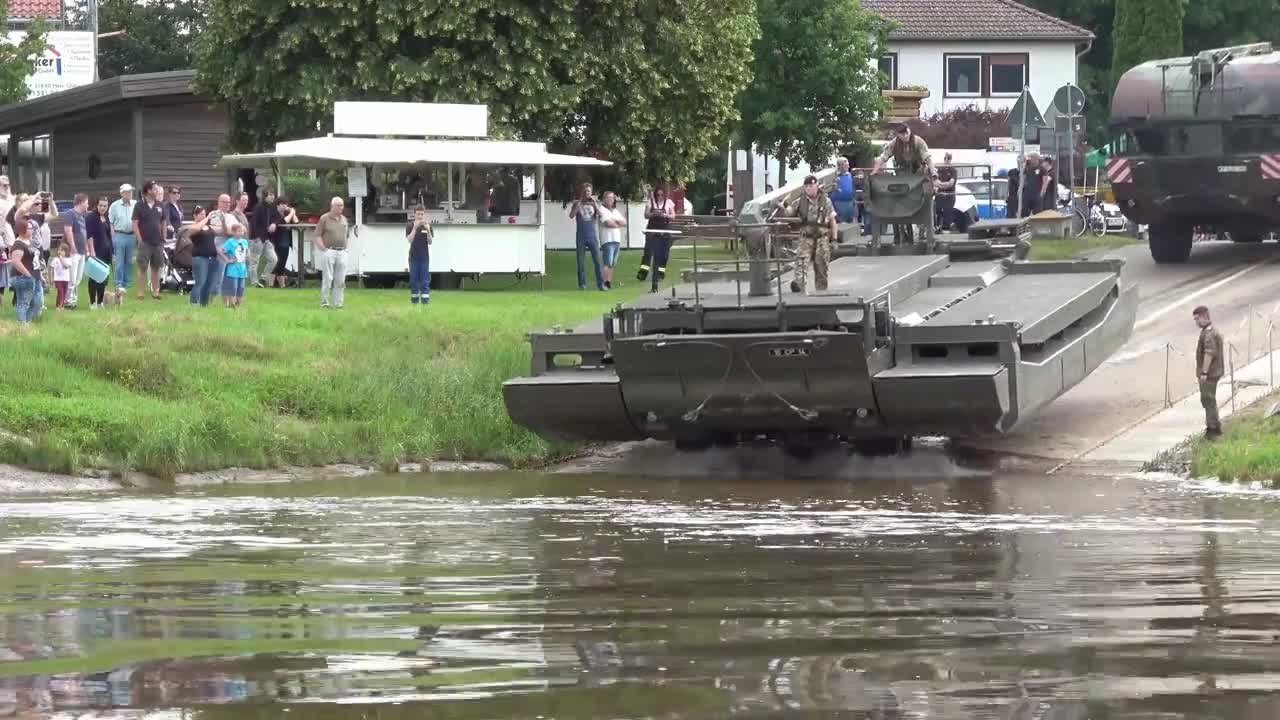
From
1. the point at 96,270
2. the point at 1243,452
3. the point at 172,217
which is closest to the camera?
the point at 1243,452

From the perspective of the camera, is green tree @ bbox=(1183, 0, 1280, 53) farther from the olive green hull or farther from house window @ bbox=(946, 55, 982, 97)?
the olive green hull

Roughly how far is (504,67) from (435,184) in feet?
10.1

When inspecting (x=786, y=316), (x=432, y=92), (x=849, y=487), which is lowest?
(x=849, y=487)

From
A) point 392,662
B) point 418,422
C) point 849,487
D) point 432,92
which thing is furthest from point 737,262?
point 432,92

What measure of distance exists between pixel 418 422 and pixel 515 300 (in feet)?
24.8

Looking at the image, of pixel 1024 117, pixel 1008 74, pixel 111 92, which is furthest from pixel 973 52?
pixel 1024 117

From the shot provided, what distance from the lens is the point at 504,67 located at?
1362 inches

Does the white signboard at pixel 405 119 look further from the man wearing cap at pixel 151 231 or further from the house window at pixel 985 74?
the house window at pixel 985 74

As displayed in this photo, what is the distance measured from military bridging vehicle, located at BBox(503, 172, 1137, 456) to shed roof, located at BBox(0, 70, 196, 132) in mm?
21775

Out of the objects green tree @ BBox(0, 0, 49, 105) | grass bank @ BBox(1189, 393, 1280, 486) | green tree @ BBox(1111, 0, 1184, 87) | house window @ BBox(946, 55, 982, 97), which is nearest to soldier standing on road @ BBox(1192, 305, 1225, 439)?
grass bank @ BBox(1189, 393, 1280, 486)

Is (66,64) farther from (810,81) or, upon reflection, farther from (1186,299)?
(1186,299)

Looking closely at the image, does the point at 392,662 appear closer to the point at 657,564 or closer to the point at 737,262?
the point at 657,564

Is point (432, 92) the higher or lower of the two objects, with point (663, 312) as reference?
higher

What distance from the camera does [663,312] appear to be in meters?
18.7
